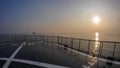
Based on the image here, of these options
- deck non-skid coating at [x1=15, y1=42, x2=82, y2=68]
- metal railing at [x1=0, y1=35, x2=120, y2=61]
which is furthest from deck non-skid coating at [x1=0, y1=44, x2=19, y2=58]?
metal railing at [x1=0, y1=35, x2=120, y2=61]

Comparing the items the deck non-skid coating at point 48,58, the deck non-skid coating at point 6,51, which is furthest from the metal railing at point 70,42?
the deck non-skid coating at point 6,51

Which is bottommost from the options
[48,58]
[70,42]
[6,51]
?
[70,42]

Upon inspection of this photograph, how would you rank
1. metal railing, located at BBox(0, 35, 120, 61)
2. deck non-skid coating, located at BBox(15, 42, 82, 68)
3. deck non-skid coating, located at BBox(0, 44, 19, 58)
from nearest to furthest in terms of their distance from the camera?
1. deck non-skid coating, located at BBox(15, 42, 82, 68)
2. deck non-skid coating, located at BBox(0, 44, 19, 58)
3. metal railing, located at BBox(0, 35, 120, 61)

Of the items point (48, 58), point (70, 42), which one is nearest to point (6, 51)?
point (48, 58)

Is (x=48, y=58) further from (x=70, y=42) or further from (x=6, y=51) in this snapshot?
(x=70, y=42)

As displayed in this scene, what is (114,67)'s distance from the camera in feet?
21.5

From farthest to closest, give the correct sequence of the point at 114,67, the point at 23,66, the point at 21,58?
the point at 114,67, the point at 21,58, the point at 23,66

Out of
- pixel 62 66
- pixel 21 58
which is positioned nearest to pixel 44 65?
pixel 62 66

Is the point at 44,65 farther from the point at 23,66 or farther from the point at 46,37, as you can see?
the point at 46,37

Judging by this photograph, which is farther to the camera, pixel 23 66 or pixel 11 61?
pixel 11 61

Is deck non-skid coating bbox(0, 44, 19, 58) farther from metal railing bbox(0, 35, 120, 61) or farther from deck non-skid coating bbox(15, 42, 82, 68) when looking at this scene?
metal railing bbox(0, 35, 120, 61)

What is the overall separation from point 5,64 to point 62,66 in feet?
4.28

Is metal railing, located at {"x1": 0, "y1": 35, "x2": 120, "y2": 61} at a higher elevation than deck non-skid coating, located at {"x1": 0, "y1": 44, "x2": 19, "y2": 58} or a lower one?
lower

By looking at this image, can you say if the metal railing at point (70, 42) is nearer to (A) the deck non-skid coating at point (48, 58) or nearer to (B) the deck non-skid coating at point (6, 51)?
(A) the deck non-skid coating at point (48, 58)
